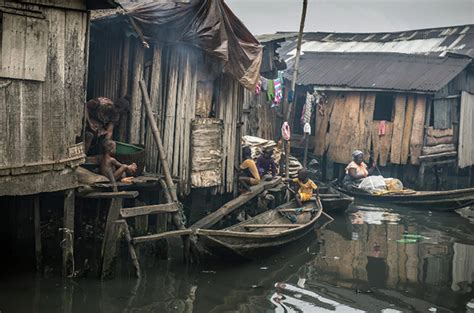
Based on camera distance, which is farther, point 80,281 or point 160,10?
point 160,10

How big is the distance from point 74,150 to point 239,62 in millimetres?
4641

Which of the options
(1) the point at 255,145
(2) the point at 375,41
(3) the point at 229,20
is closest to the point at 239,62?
(3) the point at 229,20

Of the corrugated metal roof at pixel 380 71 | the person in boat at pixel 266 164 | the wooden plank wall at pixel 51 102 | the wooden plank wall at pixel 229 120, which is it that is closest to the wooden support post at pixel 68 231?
the wooden plank wall at pixel 51 102

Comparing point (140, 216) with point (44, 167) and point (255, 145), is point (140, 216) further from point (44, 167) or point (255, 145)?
point (255, 145)

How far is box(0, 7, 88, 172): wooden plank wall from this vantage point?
777cm

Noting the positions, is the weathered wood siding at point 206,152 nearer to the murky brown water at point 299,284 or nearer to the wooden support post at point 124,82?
the wooden support post at point 124,82

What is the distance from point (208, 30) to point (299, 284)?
4.89 metres

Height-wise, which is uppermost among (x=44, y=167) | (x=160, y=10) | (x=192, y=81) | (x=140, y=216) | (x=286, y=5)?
(x=286, y=5)

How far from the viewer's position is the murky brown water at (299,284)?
8.54m

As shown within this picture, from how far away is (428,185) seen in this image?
66.6ft

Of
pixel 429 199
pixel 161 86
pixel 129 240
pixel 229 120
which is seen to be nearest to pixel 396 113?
pixel 429 199

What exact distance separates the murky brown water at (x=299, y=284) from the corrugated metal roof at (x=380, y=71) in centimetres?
722

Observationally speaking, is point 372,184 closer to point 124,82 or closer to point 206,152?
point 206,152

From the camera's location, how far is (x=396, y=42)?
2569 cm
